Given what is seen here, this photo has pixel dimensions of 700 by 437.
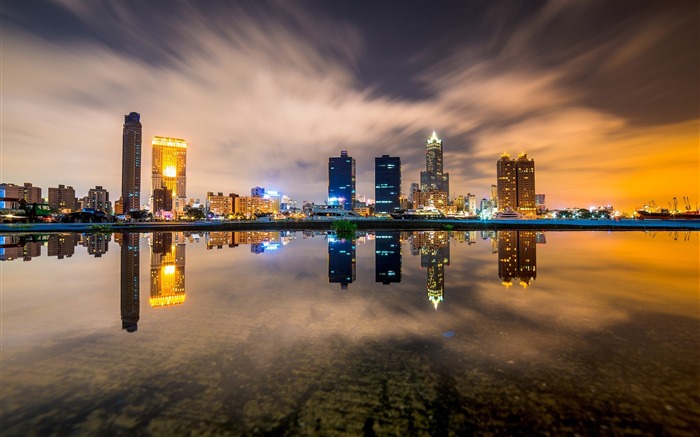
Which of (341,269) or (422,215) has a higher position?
(422,215)

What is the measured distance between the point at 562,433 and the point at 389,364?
10.2 ft

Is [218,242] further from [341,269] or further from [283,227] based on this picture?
[283,227]

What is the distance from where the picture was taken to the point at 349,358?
22.8ft

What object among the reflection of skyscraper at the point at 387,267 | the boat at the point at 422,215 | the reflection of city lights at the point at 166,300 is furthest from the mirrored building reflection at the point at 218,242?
the boat at the point at 422,215

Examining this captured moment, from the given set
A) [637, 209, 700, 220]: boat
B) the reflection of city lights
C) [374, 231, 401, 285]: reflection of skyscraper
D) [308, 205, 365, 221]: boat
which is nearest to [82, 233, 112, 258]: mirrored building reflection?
the reflection of city lights

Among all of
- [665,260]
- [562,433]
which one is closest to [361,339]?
[562,433]

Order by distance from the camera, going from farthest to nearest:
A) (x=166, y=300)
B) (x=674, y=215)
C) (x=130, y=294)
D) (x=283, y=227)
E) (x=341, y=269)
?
(x=674, y=215) → (x=283, y=227) → (x=341, y=269) → (x=130, y=294) → (x=166, y=300)

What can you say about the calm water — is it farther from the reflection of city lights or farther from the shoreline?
the shoreline

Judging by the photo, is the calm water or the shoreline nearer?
the calm water

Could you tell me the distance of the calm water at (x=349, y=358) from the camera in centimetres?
483

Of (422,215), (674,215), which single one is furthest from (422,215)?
(674,215)

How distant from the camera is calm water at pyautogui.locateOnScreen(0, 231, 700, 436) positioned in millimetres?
4832

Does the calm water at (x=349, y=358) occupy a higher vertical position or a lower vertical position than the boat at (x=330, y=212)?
lower

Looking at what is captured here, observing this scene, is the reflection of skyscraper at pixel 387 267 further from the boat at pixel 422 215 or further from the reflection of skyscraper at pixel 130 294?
the boat at pixel 422 215
